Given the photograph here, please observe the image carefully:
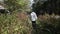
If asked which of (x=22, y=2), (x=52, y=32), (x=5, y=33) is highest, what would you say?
(x=22, y=2)

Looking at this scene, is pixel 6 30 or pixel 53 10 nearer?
pixel 6 30

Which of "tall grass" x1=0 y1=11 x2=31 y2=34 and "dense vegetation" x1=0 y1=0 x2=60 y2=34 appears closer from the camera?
"tall grass" x1=0 y1=11 x2=31 y2=34

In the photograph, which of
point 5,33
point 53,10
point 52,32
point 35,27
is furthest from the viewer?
point 53,10

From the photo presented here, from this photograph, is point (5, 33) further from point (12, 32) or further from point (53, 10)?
point (53, 10)

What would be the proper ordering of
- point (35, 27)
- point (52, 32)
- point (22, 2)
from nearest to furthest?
point (52, 32), point (35, 27), point (22, 2)

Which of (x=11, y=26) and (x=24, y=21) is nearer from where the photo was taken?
(x=11, y=26)

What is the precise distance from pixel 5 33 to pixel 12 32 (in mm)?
562

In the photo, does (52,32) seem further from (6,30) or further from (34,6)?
(34,6)

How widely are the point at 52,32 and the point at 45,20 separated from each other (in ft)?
5.60

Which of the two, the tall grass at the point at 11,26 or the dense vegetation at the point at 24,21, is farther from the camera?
the dense vegetation at the point at 24,21

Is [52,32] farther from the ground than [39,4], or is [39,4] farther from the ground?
[39,4]

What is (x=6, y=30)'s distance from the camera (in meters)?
8.28

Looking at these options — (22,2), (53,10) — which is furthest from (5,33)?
(53,10)

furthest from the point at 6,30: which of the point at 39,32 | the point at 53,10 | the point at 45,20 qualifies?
the point at 53,10
